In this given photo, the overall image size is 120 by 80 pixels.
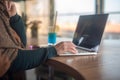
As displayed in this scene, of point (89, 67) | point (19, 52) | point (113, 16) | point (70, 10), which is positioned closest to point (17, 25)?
point (19, 52)

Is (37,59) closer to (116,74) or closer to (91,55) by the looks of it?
(91,55)

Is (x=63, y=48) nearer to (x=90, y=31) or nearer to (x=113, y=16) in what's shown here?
(x=90, y=31)

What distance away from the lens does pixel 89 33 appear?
164 cm

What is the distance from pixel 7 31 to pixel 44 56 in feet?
0.79

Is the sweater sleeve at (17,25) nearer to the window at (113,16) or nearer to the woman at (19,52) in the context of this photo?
the woman at (19,52)

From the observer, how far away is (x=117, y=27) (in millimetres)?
5125

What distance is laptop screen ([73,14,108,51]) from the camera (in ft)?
4.90

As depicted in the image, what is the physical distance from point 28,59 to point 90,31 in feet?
1.81

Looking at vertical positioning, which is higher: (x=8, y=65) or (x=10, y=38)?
(x=10, y=38)

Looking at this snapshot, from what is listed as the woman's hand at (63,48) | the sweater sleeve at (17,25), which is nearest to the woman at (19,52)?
the woman's hand at (63,48)

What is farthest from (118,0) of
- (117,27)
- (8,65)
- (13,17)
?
(8,65)

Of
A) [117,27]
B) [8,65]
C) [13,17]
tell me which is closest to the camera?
[8,65]

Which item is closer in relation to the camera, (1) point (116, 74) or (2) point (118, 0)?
(1) point (116, 74)

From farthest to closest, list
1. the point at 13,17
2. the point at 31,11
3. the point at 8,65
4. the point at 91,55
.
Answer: the point at 31,11 → the point at 13,17 → the point at 91,55 → the point at 8,65
